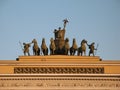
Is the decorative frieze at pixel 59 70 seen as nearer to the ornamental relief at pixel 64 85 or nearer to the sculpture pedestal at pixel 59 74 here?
the sculpture pedestal at pixel 59 74

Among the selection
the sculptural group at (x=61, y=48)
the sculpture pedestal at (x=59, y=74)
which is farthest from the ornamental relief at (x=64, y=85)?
the sculptural group at (x=61, y=48)

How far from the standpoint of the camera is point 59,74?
104 feet

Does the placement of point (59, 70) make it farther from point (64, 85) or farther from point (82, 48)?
point (82, 48)

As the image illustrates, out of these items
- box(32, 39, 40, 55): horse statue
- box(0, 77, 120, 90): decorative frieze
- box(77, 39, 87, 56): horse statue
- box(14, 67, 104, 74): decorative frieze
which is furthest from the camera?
box(32, 39, 40, 55): horse statue

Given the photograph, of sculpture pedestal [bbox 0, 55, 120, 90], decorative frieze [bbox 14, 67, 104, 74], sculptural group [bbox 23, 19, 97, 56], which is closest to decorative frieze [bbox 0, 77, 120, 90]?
sculpture pedestal [bbox 0, 55, 120, 90]

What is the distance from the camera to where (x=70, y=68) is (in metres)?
32.3

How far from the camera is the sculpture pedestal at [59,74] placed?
104ft

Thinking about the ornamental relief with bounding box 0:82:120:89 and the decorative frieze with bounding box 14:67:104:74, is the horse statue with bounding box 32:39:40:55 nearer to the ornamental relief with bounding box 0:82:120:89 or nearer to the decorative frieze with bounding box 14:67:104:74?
the decorative frieze with bounding box 14:67:104:74

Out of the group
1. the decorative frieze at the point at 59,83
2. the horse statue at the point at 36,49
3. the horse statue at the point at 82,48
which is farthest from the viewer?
the horse statue at the point at 36,49

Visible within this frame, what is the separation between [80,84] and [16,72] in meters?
4.04

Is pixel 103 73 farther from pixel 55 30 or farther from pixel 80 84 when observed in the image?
pixel 55 30

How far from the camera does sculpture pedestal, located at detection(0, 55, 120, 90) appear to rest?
104ft

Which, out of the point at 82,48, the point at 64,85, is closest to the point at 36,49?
the point at 82,48

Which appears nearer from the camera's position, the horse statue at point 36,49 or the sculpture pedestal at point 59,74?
the sculpture pedestal at point 59,74
